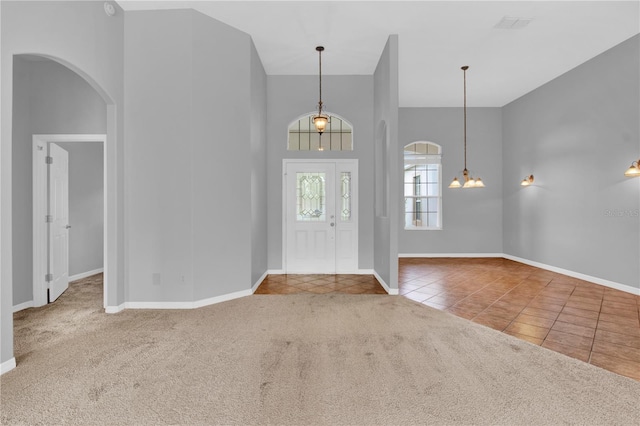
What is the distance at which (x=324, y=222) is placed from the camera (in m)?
5.75

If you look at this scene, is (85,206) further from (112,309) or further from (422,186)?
(422,186)

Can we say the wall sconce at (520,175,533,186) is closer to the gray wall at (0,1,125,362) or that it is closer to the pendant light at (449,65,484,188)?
the pendant light at (449,65,484,188)

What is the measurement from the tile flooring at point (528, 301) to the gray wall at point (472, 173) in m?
1.04

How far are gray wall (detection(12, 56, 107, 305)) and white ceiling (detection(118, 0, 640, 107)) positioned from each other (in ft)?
4.37

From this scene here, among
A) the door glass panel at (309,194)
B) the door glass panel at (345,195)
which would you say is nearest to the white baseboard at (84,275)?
the door glass panel at (309,194)

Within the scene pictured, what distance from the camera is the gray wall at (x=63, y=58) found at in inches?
91.2

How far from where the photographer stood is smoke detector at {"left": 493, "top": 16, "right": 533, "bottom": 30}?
4070mm

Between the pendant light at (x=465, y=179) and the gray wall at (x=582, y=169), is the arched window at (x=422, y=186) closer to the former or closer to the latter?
the pendant light at (x=465, y=179)

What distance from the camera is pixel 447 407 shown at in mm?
1876

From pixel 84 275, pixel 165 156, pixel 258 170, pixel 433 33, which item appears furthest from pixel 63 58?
pixel 433 33

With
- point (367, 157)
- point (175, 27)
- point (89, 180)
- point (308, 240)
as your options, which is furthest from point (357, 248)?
point (89, 180)

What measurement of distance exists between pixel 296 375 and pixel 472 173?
276 inches

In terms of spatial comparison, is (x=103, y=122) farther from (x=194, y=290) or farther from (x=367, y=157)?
(x=367, y=157)

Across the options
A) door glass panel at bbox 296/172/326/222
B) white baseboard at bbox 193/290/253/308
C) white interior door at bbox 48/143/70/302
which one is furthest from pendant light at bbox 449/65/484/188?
white interior door at bbox 48/143/70/302
